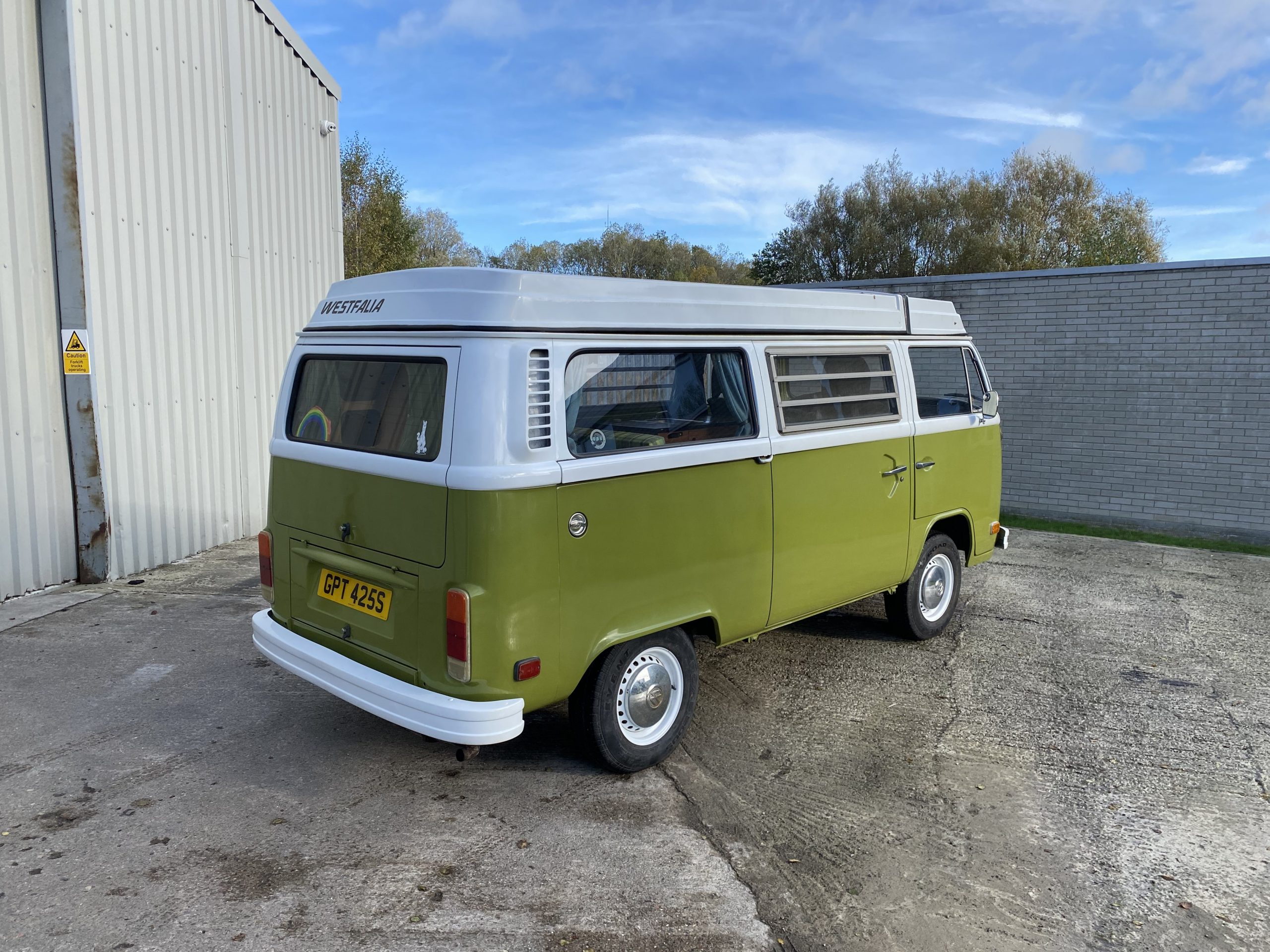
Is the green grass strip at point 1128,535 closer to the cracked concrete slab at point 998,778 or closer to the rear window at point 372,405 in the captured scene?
the cracked concrete slab at point 998,778

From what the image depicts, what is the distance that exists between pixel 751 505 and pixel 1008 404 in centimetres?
805

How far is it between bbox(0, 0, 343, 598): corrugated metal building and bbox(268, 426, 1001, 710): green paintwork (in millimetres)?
3532

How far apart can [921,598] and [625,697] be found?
2848mm

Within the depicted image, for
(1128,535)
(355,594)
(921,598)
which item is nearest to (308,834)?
(355,594)

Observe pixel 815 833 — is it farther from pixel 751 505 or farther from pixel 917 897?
pixel 751 505

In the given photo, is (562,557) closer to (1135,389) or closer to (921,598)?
(921,598)

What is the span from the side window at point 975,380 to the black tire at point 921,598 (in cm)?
96

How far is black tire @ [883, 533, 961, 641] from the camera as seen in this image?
599 centimetres

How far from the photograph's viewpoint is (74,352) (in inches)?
271

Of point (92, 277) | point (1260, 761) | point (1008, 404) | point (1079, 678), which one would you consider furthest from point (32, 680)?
point (1008, 404)

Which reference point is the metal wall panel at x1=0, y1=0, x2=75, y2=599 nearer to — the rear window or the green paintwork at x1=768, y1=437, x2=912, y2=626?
the rear window

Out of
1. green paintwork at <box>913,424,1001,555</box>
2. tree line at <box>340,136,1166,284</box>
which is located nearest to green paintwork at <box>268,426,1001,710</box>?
green paintwork at <box>913,424,1001,555</box>

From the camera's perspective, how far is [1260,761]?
14.9ft

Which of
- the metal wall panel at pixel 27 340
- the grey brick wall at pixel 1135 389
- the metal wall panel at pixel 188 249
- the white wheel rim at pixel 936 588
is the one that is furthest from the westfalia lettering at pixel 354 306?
the grey brick wall at pixel 1135 389
